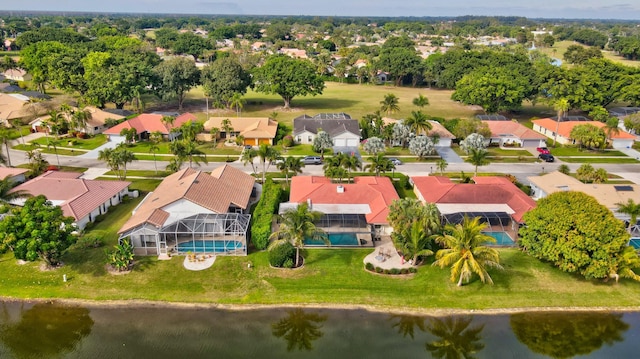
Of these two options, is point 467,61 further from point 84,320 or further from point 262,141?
point 84,320

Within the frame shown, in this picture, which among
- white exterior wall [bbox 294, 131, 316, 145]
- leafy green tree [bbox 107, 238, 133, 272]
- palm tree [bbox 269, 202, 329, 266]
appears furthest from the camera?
white exterior wall [bbox 294, 131, 316, 145]

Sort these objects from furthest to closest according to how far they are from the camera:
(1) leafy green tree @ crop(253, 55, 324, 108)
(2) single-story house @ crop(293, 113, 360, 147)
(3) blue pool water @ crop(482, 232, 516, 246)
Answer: (1) leafy green tree @ crop(253, 55, 324, 108), (2) single-story house @ crop(293, 113, 360, 147), (3) blue pool water @ crop(482, 232, 516, 246)

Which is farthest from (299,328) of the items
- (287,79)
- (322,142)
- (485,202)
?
(287,79)

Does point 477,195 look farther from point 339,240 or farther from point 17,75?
point 17,75

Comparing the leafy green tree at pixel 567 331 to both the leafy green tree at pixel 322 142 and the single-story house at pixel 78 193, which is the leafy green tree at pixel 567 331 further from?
the single-story house at pixel 78 193

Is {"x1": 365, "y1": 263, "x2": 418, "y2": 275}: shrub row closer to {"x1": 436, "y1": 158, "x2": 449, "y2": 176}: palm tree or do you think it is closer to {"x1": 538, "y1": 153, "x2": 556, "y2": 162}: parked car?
{"x1": 436, "y1": 158, "x2": 449, "y2": 176}: palm tree

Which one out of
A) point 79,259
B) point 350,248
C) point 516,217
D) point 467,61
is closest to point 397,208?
point 350,248

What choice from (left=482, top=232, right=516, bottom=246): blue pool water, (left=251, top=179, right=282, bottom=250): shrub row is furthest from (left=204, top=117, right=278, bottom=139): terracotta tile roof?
(left=482, top=232, right=516, bottom=246): blue pool water
